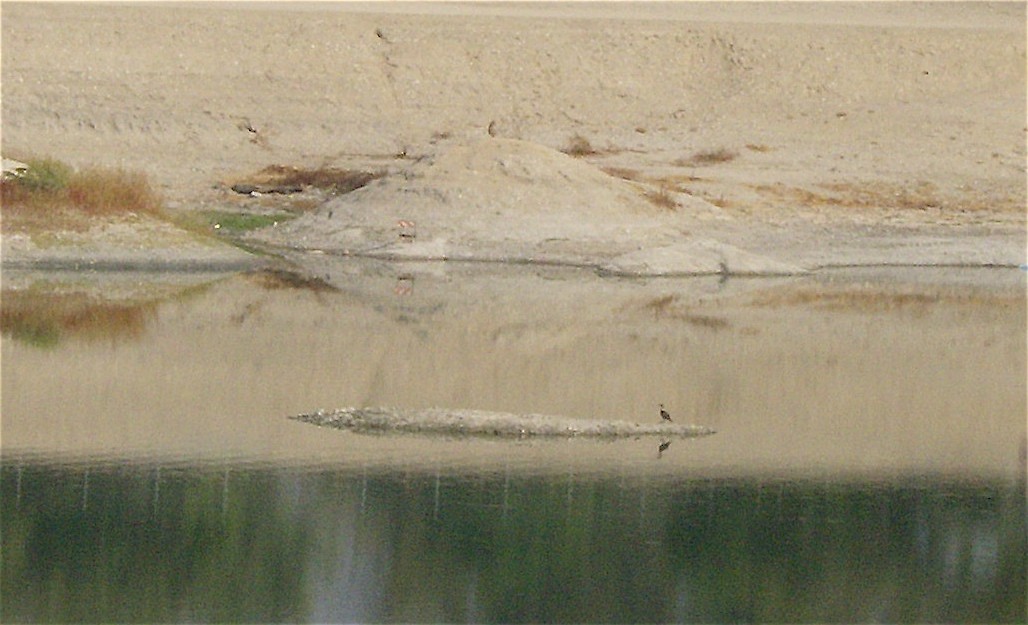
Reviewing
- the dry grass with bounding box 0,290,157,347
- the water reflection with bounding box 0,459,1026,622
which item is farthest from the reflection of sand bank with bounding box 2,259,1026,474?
the water reflection with bounding box 0,459,1026,622

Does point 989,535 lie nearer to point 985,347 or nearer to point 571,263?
point 985,347

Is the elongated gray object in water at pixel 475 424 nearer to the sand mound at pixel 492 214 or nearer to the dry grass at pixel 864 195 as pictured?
the sand mound at pixel 492 214

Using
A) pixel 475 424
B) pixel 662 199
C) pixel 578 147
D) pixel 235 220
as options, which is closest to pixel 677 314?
pixel 662 199

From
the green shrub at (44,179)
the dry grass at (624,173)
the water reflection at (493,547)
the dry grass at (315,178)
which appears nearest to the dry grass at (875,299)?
the dry grass at (624,173)

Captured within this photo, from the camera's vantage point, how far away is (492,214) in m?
33.1

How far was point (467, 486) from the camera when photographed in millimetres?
14477

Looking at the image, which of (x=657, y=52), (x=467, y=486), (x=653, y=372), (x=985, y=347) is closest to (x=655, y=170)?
(x=657, y=52)

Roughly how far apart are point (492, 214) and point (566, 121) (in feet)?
39.1

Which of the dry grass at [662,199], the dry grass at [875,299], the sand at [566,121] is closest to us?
the dry grass at [875,299]

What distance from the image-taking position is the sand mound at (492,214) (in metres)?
32.6

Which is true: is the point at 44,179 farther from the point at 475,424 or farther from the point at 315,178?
the point at 475,424

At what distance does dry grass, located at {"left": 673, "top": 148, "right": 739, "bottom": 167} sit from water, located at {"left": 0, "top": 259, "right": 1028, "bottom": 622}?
13934 mm

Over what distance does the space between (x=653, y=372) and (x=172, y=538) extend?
883 cm

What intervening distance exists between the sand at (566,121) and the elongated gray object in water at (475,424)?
13.3 metres
